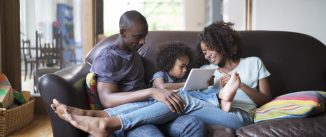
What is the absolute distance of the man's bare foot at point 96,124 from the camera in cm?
123

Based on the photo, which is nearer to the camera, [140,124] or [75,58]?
[140,124]

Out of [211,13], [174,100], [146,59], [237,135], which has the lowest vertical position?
[237,135]

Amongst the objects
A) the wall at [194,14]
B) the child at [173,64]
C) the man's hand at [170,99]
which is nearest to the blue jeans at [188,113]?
the man's hand at [170,99]

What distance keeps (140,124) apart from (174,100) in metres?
0.18

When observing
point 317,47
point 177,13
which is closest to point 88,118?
point 317,47

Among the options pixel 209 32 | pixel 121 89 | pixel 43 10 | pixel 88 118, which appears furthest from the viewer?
pixel 43 10

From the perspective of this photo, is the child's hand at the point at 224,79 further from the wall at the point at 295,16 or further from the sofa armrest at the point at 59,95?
the wall at the point at 295,16

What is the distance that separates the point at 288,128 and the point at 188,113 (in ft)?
1.33

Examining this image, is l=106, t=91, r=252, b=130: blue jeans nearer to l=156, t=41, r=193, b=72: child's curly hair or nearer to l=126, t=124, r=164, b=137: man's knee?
l=126, t=124, r=164, b=137: man's knee

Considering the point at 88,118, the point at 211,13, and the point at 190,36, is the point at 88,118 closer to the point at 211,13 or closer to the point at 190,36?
the point at 190,36

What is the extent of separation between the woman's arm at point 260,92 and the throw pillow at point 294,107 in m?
0.07

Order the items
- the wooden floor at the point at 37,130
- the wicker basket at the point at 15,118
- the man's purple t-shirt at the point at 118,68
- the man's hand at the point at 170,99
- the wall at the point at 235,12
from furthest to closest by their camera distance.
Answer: the wall at the point at 235,12 → the wooden floor at the point at 37,130 → the wicker basket at the point at 15,118 → the man's purple t-shirt at the point at 118,68 → the man's hand at the point at 170,99

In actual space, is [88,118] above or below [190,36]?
below

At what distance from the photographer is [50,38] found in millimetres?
2863
